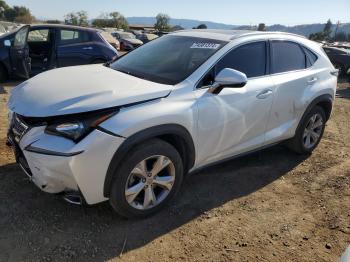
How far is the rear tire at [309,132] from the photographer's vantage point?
16.4 ft

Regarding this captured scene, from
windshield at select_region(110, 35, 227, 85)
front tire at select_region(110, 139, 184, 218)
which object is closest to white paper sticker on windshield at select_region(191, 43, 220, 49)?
windshield at select_region(110, 35, 227, 85)

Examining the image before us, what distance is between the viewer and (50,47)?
9.26m

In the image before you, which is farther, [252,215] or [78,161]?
[252,215]

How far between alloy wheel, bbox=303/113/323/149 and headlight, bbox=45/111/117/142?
320 cm

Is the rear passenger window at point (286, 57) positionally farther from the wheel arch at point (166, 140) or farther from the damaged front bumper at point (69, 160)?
the damaged front bumper at point (69, 160)

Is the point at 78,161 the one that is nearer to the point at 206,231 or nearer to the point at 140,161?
the point at 140,161

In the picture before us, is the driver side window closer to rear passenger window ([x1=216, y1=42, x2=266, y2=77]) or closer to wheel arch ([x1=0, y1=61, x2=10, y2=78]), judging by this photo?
rear passenger window ([x1=216, y1=42, x2=266, y2=77])

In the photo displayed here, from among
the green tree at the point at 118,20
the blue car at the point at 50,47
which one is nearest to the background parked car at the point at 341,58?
the blue car at the point at 50,47

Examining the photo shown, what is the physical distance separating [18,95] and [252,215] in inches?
98.4

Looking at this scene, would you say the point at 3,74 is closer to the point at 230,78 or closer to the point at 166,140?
the point at 166,140

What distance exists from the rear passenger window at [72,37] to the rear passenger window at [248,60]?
641 centimetres

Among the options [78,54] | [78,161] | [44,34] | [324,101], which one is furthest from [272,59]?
[44,34]

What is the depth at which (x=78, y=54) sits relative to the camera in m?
9.53

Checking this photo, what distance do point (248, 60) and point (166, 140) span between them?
1376mm
